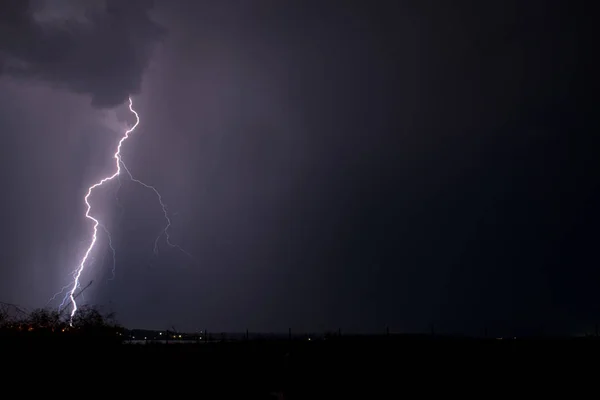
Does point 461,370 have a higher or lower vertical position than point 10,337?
lower

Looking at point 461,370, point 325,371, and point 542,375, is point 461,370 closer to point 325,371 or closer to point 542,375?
point 542,375

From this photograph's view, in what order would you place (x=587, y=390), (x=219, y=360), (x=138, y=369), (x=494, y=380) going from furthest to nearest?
(x=219, y=360) → (x=138, y=369) → (x=494, y=380) → (x=587, y=390)

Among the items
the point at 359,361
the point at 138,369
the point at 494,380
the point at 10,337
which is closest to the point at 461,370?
the point at 494,380

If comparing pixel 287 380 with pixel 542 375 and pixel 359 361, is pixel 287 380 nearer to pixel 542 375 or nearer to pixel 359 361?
pixel 359 361

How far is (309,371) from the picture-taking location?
53.9ft

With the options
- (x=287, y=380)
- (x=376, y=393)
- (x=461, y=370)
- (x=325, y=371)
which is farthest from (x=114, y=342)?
(x=461, y=370)

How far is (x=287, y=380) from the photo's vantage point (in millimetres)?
16234

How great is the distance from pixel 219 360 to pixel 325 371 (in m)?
4.61

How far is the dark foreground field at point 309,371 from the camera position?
12805mm

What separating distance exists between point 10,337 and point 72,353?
5.88 ft

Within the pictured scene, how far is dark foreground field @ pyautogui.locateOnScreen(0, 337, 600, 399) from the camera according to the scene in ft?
42.0

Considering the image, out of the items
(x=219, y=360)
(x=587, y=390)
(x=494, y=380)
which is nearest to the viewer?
(x=587, y=390)

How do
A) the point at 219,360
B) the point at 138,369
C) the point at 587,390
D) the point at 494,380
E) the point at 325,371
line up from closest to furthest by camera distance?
the point at 587,390
the point at 494,380
the point at 138,369
the point at 325,371
the point at 219,360

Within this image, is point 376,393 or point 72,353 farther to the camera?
point 72,353
